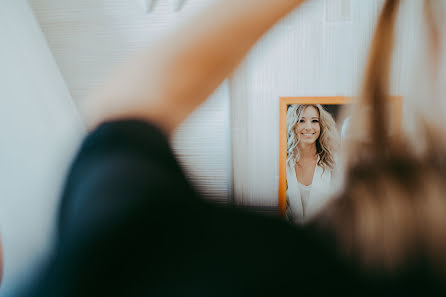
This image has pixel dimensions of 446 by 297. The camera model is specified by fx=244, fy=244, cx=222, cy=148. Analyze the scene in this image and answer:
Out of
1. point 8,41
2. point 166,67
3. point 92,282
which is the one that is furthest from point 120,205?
point 8,41

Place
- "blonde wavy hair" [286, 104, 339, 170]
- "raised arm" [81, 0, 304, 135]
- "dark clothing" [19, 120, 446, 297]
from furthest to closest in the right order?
"blonde wavy hair" [286, 104, 339, 170] < "raised arm" [81, 0, 304, 135] < "dark clothing" [19, 120, 446, 297]

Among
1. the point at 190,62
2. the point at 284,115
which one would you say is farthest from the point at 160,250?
the point at 284,115

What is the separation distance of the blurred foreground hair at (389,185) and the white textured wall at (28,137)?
1.51 feet

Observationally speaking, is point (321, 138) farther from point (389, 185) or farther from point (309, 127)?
point (389, 185)

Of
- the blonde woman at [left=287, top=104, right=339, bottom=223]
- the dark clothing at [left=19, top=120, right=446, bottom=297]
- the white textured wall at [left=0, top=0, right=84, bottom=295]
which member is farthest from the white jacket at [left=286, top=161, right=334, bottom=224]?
the white textured wall at [left=0, top=0, right=84, bottom=295]

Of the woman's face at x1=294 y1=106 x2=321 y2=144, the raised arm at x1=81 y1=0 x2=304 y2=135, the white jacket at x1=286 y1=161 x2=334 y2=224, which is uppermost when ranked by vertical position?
the raised arm at x1=81 y1=0 x2=304 y2=135

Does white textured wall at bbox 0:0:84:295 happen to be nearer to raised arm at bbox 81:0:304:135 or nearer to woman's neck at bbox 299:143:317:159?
raised arm at bbox 81:0:304:135

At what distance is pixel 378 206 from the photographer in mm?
285

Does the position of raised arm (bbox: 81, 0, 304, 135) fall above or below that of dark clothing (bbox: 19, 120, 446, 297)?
above

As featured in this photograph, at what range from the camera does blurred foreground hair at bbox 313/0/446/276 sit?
26 centimetres

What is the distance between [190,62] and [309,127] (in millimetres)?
255

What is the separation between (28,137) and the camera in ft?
1.52

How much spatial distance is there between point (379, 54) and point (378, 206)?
207mm

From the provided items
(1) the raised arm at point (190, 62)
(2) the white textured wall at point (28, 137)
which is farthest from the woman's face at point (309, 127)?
(2) the white textured wall at point (28, 137)
